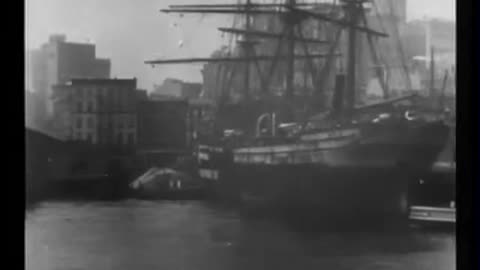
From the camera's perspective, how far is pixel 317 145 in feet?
6.11

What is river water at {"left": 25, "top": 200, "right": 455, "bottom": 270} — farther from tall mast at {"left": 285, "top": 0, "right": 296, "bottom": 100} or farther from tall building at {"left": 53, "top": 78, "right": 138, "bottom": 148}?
tall mast at {"left": 285, "top": 0, "right": 296, "bottom": 100}

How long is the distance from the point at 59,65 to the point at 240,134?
0.51m

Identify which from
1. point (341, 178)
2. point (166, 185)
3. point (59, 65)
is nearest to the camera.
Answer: point (59, 65)

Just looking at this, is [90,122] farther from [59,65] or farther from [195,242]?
[195,242]

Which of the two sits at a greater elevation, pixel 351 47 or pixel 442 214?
pixel 351 47

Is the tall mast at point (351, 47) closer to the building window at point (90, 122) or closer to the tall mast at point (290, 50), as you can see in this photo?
the tall mast at point (290, 50)

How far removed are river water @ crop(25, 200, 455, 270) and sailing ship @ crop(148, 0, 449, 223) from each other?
0.24 ft

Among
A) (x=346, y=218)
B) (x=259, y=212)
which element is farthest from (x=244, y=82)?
(x=346, y=218)

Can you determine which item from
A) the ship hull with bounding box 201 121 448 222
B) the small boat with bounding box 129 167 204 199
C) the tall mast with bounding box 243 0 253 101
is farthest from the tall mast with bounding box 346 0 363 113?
the small boat with bounding box 129 167 204 199

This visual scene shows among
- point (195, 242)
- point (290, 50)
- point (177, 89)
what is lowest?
point (195, 242)

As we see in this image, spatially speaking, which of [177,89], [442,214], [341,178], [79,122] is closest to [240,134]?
[177,89]

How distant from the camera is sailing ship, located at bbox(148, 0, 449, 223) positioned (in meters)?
1.82

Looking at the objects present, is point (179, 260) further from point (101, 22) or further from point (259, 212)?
point (101, 22)

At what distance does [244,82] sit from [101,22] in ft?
1.36
